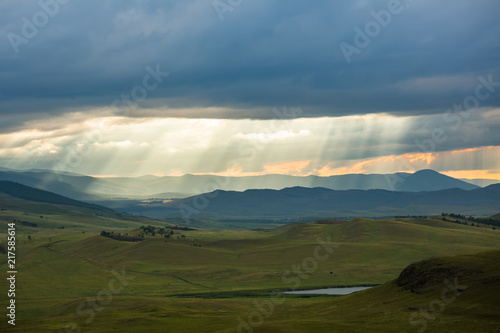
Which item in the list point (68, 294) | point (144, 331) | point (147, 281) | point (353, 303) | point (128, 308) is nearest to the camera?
point (144, 331)

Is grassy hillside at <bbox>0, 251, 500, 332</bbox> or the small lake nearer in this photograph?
grassy hillside at <bbox>0, 251, 500, 332</bbox>

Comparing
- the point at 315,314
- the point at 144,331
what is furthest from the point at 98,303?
the point at 315,314

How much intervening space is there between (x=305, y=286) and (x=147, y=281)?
57.8 m

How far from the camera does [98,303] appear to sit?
133000 millimetres

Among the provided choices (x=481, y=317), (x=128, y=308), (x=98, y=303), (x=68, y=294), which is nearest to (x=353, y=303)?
(x=481, y=317)

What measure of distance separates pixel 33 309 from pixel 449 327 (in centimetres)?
10471

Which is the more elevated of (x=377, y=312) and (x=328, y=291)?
(x=328, y=291)

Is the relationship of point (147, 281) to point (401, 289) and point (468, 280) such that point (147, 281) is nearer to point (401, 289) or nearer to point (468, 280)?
point (401, 289)

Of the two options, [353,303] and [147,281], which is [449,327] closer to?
[353,303]

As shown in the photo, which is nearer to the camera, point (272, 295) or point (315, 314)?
point (315, 314)

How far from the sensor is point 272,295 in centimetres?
15562

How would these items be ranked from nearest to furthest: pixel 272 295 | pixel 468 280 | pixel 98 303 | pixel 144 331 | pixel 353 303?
pixel 468 280, pixel 144 331, pixel 353 303, pixel 98 303, pixel 272 295

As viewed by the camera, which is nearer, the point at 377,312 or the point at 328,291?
the point at 377,312

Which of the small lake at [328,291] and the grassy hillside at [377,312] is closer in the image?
the grassy hillside at [377,312]
